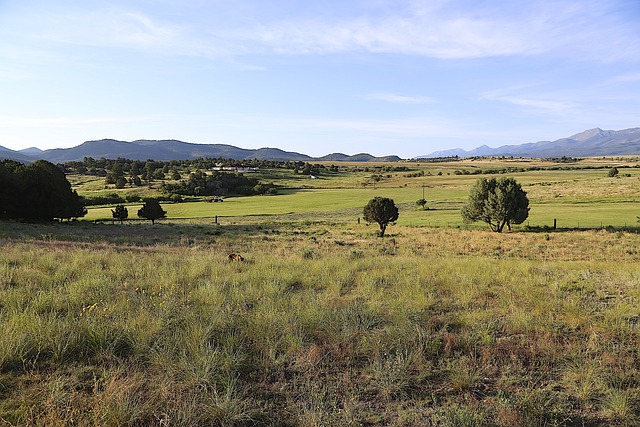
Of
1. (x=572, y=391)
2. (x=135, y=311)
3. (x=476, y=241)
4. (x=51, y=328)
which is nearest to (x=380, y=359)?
(x=572, y=391)

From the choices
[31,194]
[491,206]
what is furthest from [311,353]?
[31,194]

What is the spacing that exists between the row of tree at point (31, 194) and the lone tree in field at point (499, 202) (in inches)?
1995

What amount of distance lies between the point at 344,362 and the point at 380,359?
0.47 meters

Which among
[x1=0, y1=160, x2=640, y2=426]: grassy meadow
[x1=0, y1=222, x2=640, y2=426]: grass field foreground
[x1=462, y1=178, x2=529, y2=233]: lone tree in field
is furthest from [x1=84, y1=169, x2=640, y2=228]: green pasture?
[x1=0, y1=222, x2=640, y2=426]: grass field foreground

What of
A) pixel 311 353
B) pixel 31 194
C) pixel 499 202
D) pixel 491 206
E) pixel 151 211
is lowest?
pixel 151 211

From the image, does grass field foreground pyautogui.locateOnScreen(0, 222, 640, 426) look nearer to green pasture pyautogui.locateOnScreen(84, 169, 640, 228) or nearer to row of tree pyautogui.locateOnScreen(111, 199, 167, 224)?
green pasture pyautogui.locateOnScreen(84, 169, 640, 228)

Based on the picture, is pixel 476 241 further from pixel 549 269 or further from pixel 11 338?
pixel 11 338

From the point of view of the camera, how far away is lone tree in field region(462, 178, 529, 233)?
3959 centimetres

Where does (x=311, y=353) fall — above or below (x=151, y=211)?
above

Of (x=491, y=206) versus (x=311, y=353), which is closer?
(x=311, y=353)

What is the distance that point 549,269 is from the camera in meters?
11.1

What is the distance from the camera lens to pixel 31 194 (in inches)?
1716

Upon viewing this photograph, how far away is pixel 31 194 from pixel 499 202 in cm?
5353

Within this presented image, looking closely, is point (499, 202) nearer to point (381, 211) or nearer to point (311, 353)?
point (381, 211)
